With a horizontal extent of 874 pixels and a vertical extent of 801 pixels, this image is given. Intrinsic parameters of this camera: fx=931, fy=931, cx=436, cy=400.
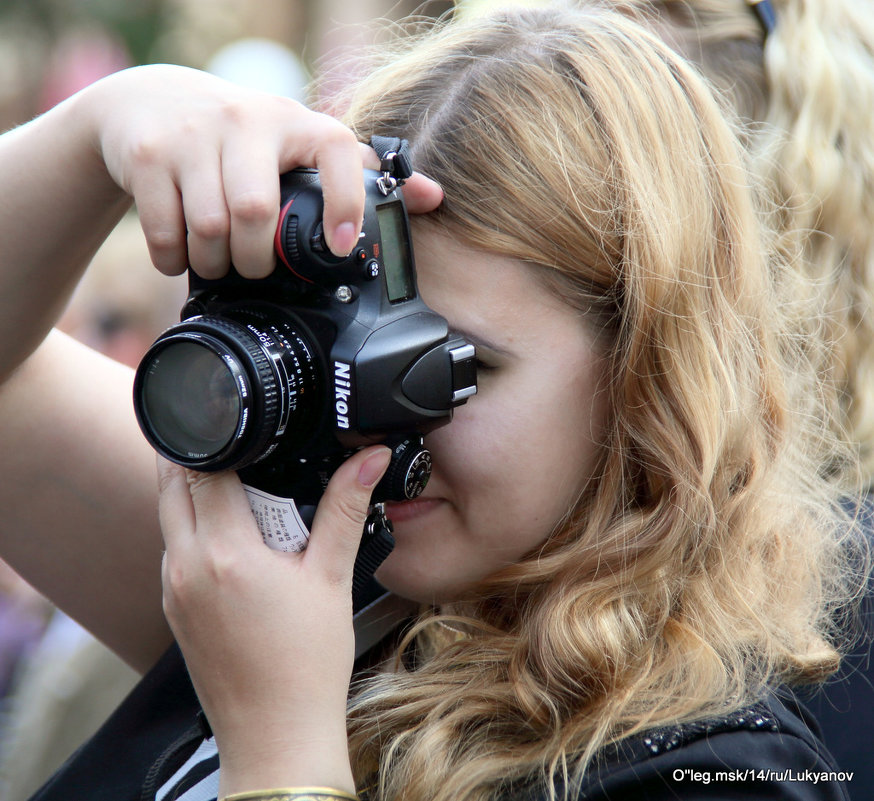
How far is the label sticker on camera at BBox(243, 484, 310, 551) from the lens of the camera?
1.03 m

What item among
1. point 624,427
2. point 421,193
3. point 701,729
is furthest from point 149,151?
point 701,729

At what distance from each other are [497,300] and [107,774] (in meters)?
0.81

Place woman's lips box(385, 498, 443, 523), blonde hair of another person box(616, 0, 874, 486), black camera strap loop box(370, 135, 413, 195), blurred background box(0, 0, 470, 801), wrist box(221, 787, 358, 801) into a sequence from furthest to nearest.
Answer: blurred background box(0, 0, 470, 801)
blonde hair of another person box(616, 0, 874, 486)
woman's lips box(385, 498, 443, 523)
black camera strap loop box(370, 135, 413, 195)
wrist box(221, 787, 358, 801)

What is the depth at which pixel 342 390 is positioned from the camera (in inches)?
38.2

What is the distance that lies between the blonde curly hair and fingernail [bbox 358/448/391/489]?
0.82 feet

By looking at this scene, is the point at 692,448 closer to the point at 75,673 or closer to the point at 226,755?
the point at 226,755

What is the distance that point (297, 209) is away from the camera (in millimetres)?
956

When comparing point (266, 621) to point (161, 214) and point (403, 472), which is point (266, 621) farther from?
point (161, 214)

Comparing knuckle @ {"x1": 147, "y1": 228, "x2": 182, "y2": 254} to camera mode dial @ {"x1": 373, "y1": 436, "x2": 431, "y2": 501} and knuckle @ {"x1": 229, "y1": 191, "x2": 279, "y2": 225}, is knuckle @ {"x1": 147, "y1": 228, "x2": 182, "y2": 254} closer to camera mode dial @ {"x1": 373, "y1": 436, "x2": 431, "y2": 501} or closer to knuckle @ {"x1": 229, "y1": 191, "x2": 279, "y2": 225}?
knuckle @ {"x1": 229, "y1": 191, "x2": 279, "y2": 225}

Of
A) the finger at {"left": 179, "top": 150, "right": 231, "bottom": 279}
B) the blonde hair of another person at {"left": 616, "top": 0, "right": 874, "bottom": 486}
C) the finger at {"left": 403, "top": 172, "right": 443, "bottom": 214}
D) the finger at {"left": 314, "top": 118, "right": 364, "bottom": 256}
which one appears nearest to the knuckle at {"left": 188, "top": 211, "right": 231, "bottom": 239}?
the finger at {"left": 179, "top": 150, "right": 231, "bottom": 279}

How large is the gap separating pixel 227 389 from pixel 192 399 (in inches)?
2.1

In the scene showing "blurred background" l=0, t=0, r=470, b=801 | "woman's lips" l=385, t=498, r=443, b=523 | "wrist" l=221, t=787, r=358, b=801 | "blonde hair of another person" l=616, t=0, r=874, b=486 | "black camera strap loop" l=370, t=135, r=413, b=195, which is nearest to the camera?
"wrist" l=221, t=787, r=358, b=801

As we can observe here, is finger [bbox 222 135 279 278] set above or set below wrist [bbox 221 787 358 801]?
above

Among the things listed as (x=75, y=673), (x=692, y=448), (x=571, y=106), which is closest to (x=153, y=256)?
(x=571, y=106)
